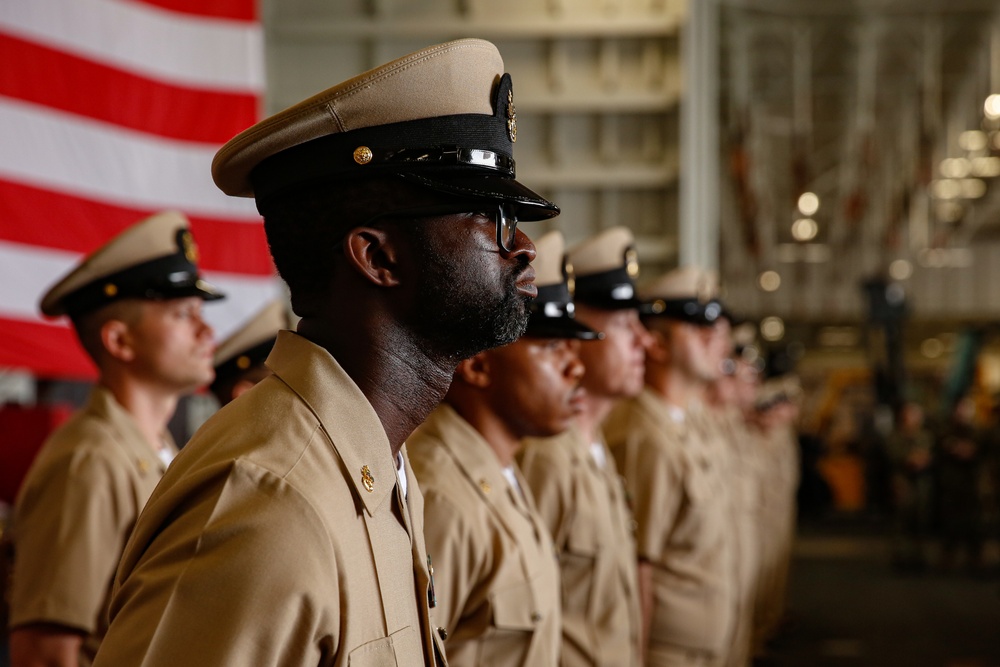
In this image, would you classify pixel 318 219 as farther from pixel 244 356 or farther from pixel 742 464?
pixel 742 464

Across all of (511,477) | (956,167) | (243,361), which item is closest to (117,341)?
(243,361)

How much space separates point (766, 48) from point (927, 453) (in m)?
5.34

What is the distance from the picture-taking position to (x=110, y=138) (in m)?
4.79

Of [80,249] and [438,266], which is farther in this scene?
[80,249]

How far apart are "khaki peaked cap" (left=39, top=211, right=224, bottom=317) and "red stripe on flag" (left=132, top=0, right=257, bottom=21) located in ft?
7.84

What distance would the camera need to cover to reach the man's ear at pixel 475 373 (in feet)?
9.20

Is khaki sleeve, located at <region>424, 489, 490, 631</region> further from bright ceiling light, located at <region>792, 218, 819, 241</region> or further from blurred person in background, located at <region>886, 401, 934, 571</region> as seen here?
bright ceiling light, located at <region>792, 218, 819, 241</region>

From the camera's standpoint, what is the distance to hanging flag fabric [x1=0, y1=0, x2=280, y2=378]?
443cm

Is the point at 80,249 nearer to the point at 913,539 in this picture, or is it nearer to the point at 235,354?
the point at 235,354

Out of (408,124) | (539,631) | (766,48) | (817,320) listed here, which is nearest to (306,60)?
(539,631)

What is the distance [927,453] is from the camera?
1356 centimetres

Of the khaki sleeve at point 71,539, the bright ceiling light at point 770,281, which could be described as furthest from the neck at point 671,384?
the bright ceiling light at point 770,281

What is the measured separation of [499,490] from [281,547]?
4.69ft

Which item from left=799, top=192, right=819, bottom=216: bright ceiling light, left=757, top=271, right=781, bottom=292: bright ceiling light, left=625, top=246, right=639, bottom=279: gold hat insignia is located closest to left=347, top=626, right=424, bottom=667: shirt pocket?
left=625, top=246, right=639, bottom=279: gold hat insignia
